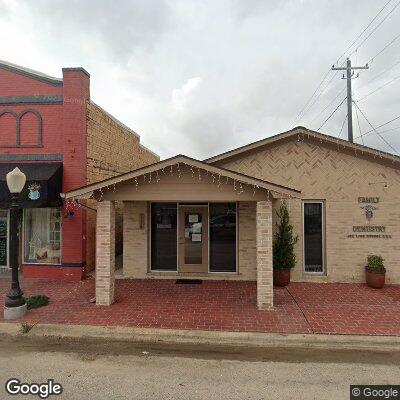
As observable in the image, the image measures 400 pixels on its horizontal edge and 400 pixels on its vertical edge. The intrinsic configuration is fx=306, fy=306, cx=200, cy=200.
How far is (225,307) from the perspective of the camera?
25.0ft

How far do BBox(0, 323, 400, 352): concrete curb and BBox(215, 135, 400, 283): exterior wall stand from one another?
4.13 meters

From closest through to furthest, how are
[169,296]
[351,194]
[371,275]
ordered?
[169,296] → [371,275] → [351,194]

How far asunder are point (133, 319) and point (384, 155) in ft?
28.7

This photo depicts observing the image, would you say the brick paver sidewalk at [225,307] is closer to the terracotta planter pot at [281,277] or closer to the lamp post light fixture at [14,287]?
the terracotta planter pot at [281,277]

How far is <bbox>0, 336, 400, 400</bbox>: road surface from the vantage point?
4352mm

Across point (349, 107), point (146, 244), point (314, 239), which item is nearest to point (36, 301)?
point (146, 244)

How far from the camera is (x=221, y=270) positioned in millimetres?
10523

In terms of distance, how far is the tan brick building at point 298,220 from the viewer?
9812mm

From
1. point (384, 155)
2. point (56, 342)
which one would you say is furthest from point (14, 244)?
point (384, 155)

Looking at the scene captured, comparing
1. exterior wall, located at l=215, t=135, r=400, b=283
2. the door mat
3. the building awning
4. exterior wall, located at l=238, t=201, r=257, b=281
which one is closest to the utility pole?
exterior wall, located at l=215, t=135, r=400, b=283

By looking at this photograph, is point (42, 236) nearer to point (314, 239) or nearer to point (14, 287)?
point (14, 287)

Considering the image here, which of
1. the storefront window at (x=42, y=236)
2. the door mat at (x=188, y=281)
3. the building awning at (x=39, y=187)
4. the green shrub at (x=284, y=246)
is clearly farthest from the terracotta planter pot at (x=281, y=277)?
the building awning at (x=39, y=187)

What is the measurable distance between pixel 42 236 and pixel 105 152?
3959mm

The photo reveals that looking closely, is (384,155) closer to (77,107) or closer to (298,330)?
(298,330)
